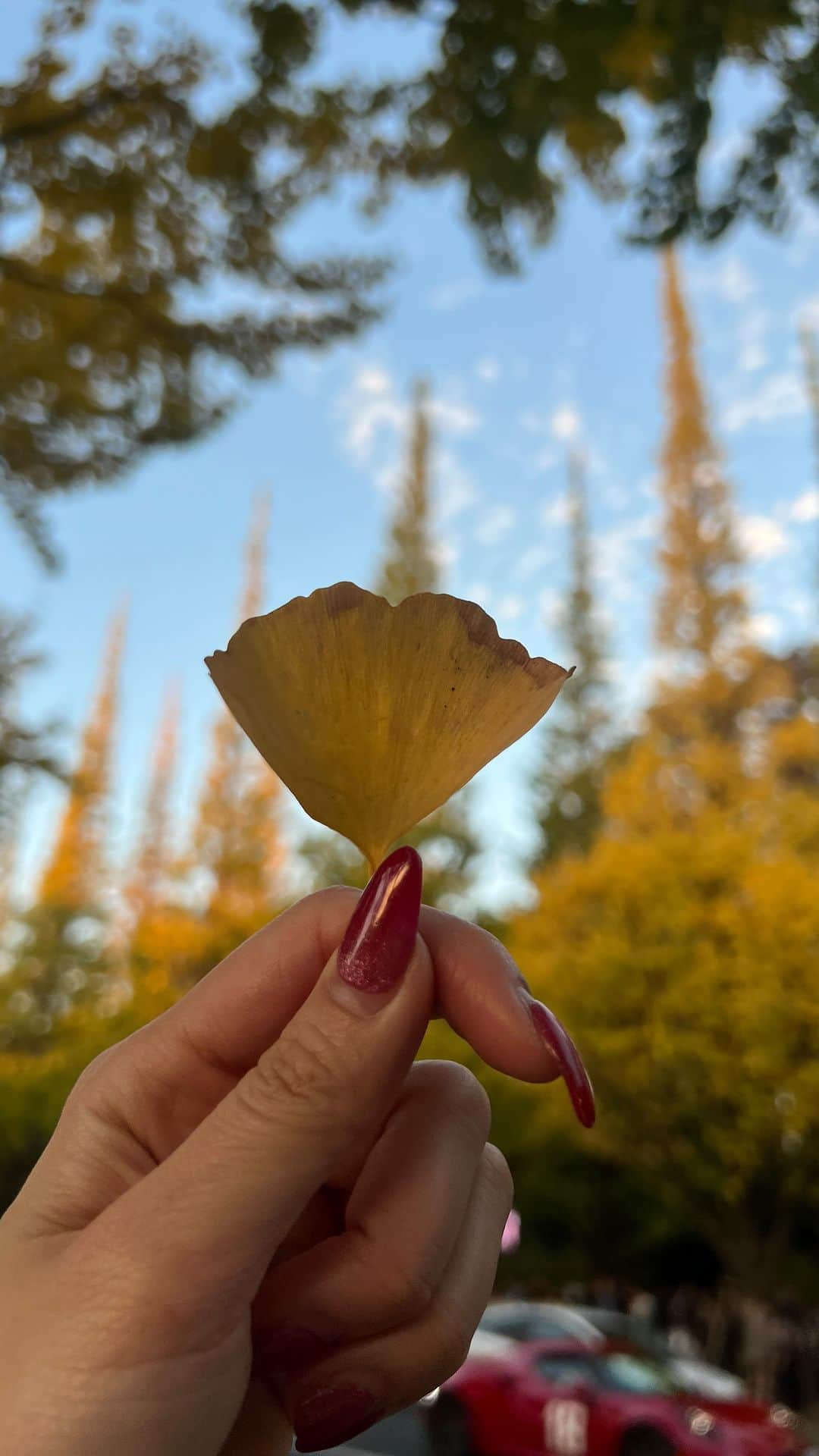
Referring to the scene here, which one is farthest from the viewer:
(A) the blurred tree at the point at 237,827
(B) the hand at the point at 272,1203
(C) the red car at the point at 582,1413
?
(A) the blurred tree at the point at 237,827

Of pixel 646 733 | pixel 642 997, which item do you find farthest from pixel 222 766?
pixel 642 997

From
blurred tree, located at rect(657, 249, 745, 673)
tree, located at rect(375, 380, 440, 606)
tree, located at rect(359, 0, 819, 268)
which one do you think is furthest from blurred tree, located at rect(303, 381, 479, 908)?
tree, located at rect(359, 0, 819, 268)

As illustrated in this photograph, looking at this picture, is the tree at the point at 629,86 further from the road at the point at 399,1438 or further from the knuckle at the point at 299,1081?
the road at the point at 399,1438

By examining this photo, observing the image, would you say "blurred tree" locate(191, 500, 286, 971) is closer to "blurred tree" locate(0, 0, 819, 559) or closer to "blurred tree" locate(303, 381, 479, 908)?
Result: "blurred tree" locate(303, 381, 479, 908)

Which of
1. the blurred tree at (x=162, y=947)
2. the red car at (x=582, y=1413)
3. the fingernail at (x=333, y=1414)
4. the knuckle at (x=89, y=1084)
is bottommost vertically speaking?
the red car at (x=582, y=1413)

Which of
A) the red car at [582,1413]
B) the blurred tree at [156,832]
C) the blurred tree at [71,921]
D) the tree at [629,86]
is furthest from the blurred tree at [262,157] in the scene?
the blurred tree at [156,832]

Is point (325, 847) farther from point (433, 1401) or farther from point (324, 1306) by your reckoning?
point (324, 1306)

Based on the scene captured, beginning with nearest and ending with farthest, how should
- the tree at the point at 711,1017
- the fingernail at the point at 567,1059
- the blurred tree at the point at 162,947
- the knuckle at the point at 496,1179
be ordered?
the fingernail at the point at 567,1059 < the knuckle at the point at 496,1179 < the tree at the point at 711,1017 < the blurred tree at the point at 162,947
